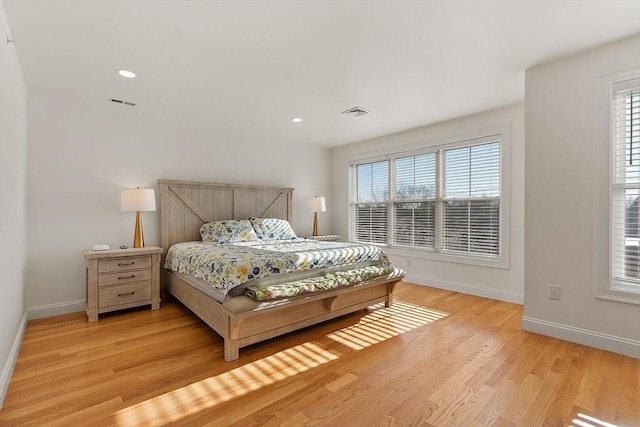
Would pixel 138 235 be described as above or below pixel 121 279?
above

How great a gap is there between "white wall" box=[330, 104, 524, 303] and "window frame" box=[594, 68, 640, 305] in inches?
46.6

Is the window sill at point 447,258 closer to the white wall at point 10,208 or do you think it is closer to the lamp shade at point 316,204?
the lamp shade at point 316,204

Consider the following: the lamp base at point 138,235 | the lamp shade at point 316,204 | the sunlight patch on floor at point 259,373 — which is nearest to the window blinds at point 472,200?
the sunlight patch on floor at point 259,373

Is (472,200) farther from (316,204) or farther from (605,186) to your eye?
(316,204)

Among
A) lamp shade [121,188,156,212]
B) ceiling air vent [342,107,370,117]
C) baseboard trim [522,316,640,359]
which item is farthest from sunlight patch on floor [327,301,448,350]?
lamp shade [121,188,156,212]

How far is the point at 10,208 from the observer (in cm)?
214

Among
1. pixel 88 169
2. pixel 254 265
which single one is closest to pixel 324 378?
pixel 254 265

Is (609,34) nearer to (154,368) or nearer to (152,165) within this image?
(154,368)

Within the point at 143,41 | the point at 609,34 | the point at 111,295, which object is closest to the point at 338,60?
the point at 143,41

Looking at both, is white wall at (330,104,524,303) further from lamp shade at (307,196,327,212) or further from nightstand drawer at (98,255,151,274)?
nightstand drawer at (98,255,151,274)

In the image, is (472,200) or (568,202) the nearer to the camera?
(568,202)

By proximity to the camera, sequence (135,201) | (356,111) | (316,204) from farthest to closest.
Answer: (316,204) < (356,111) < (135,201)

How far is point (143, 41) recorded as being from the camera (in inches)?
88.8

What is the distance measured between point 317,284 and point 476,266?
2.45m
